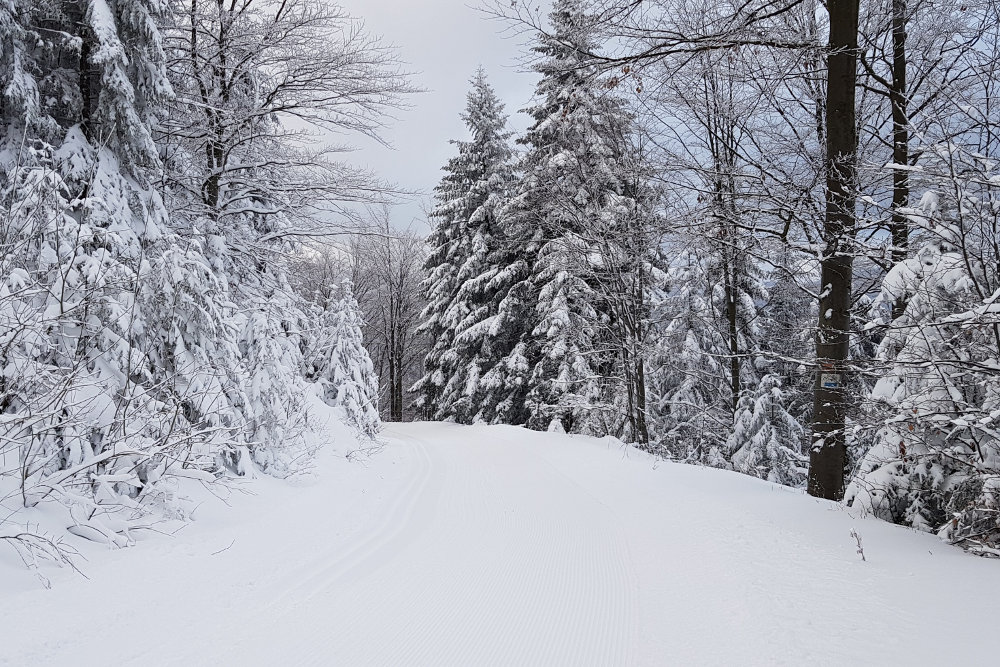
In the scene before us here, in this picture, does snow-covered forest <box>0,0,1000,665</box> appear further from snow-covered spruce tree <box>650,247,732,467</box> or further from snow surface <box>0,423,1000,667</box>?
snow-covered spruce tree <box>650,247,732,467</box>

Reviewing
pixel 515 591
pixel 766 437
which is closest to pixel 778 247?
pixel 515 591

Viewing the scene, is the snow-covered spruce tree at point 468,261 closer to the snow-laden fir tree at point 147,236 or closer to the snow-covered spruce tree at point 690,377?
the snow-covered spruce tree at point 690,377

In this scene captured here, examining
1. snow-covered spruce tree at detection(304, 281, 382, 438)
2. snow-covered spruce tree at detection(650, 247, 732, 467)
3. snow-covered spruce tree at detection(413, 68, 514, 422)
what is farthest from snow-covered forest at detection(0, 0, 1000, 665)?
snow-covered spruce tree at detection(413, 68, 514, 422)

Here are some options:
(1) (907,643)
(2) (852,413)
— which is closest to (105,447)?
(1) (907,643)

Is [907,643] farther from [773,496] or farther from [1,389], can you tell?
[1,389]

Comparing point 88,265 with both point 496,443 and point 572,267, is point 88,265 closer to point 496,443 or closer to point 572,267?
point 496,443

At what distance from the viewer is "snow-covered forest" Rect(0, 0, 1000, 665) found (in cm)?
315

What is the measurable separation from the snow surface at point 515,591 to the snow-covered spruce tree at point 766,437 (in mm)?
6190

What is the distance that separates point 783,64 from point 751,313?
26.5 ft

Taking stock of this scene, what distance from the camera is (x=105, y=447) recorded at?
4.23 m

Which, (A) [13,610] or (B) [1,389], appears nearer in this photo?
(A) [13,610]

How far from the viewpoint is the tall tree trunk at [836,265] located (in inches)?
197

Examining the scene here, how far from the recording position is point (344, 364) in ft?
50.6

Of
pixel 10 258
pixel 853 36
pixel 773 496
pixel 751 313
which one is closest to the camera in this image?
pixel 10 258
